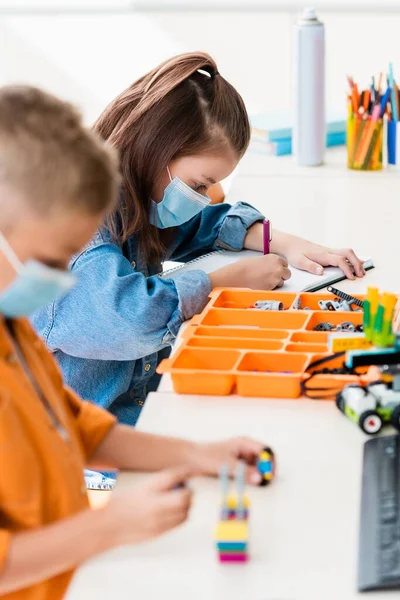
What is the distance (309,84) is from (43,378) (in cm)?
134

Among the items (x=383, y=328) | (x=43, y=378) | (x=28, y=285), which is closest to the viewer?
(x=28, y=285)

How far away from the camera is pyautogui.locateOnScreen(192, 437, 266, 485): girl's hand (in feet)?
3.02

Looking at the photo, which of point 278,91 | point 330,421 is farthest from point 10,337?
point 278,91

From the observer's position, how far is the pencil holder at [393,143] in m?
2.05

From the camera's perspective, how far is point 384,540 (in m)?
0.79

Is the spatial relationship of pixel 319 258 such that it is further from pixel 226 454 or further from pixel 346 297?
pixel 226 454

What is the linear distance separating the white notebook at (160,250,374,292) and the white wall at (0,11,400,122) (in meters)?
1.86

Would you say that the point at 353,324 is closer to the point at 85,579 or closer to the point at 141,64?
the point at 85,579

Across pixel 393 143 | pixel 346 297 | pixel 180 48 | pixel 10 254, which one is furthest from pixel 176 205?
pixel 180 48

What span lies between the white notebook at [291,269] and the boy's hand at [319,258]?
0.01 metres

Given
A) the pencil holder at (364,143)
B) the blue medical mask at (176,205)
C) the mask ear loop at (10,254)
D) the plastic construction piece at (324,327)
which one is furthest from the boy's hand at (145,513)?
the pencil holder at (364,143)

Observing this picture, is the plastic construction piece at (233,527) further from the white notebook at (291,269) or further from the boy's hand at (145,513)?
the white notebook at (291,269)

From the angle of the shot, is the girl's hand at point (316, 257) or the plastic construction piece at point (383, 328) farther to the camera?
the girl's hand at point (316, 257)

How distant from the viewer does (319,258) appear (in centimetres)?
153
